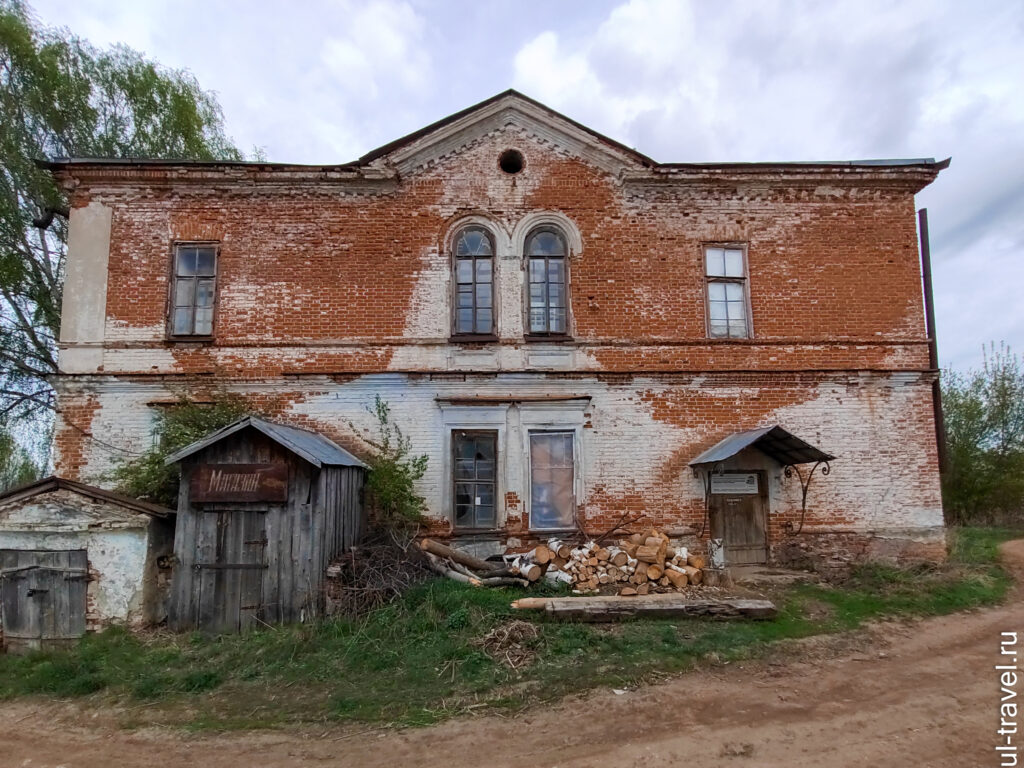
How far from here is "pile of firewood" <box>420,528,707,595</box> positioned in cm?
883

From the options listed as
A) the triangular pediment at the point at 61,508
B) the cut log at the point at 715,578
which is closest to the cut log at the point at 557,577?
the cut log at the point at 715,578

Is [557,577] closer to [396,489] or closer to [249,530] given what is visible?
[396,489]

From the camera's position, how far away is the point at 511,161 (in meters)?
11.4

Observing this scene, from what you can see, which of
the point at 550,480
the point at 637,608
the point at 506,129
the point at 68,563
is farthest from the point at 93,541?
the point at 506,129

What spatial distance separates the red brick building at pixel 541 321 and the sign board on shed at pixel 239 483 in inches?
90.4

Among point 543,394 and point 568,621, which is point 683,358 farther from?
point 568,621

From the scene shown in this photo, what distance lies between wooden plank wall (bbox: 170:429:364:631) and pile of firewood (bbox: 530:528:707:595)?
319 cm

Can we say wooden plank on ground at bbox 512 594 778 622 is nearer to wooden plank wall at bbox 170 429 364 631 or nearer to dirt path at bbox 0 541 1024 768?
dirt path at bbox 0 541 1024 768

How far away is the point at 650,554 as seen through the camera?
8906mm

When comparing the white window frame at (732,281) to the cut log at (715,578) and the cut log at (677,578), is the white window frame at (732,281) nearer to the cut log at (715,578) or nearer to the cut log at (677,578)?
the cut log at (715,578)

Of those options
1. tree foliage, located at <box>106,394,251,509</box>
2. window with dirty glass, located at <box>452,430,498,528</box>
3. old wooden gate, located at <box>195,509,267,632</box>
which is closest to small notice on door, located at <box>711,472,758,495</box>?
window with dirty glass, located at <box>452,430,498,528</box>

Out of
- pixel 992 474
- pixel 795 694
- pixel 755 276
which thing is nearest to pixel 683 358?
pixel 755 276

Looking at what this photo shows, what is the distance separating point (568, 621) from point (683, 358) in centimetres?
517

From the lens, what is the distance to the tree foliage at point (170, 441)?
9078mm
